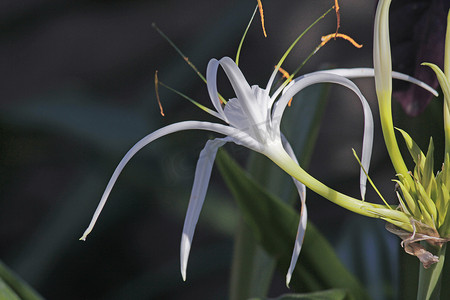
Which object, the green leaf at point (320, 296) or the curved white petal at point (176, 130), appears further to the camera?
the green leaf at point (320, 296)

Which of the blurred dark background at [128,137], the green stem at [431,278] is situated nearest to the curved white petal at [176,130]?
the green stem at [431,278]

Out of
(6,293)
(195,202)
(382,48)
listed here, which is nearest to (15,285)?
(6,293)

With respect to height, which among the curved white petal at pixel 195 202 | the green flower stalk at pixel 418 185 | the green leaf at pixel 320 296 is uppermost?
the curved white petal at pixel 195 202

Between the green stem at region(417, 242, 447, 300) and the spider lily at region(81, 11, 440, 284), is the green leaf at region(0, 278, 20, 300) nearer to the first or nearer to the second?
the spider lily at region(81, 11, 440, 284)

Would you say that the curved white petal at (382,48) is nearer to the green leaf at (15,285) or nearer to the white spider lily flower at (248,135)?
the white spider lily flower at (248,135)

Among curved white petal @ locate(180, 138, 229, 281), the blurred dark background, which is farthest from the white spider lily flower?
the blurred dark background

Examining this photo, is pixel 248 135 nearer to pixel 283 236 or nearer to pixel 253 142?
pixel 253 142

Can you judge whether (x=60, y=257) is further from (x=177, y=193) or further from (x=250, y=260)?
(x=250, y=260)

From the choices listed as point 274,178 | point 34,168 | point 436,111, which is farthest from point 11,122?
point 436,111
